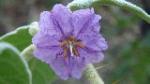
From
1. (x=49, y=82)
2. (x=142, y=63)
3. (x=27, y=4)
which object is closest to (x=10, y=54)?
(x=49, y=82)

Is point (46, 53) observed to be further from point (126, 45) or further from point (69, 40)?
point (126, 45)

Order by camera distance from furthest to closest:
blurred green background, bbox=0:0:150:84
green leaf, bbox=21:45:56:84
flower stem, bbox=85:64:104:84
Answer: blurred green background, bbox=0:0:150:84, green leaf, bbox=21:45:56:84, flower stem, bbox=85:64:104:84

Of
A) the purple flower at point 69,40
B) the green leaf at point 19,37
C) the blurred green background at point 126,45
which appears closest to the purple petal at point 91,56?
the purple flower at point 69,40

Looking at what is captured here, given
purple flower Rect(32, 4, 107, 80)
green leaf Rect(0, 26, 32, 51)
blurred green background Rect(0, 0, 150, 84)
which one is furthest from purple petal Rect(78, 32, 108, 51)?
blurred green background Rect(0, 0, 150, 84)

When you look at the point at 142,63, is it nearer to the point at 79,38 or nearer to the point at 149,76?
the point at 149,76

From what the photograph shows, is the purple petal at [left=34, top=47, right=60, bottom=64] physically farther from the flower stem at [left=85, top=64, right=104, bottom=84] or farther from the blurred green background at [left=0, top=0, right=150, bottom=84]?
the blurred green background at [left=0, top=0, right=150, bottom=84]

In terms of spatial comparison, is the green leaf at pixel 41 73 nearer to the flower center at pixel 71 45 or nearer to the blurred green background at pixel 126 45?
A: the flower center at pixel 71 45
